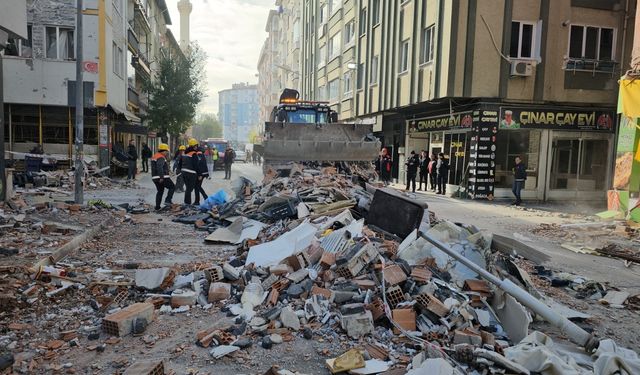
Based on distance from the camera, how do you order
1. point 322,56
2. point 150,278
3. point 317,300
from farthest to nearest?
point 322,56 < point 150,278 < point 317,300

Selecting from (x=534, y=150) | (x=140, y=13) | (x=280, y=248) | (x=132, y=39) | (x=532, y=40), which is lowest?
(x=280, y=248)

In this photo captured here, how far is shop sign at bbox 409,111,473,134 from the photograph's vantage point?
1766 cm

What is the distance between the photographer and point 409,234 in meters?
6.65

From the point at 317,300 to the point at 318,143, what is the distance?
29.4ft

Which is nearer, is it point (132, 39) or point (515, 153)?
point (515, 153)

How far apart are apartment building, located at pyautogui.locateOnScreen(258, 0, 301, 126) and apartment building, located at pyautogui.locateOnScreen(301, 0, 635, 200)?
3027 centimetres

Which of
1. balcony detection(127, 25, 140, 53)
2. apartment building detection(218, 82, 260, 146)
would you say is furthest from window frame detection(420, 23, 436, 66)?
apartment building detection(218, 82, 260, 146)

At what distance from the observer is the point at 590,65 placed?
674 inches

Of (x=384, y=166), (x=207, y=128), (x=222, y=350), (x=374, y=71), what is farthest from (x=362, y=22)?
(x=207, y=128)

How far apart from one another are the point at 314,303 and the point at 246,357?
1.07m

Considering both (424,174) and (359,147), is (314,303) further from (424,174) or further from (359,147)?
→ (424,174)

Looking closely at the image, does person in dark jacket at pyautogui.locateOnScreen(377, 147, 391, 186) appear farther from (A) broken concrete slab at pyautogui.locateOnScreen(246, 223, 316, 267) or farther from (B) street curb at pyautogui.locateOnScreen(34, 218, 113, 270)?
(A) broken concrete slab at pyautogui.locateOnScreen(246, 223, 316, 267)

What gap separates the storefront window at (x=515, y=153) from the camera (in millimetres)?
17547

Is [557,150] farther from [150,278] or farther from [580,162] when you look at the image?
[150,278]
